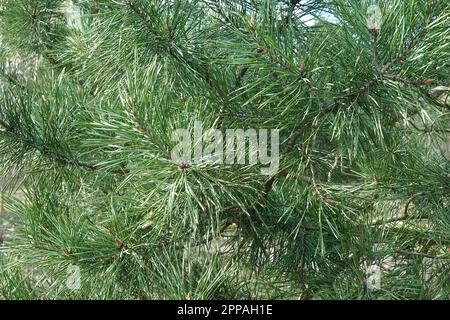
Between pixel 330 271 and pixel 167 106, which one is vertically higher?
pixel 167 106

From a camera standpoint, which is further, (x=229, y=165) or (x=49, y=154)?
(x=49, y=154)

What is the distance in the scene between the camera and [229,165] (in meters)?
0.65

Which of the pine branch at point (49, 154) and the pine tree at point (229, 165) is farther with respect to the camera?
the pine branch at point (49, 154)

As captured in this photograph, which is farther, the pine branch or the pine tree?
the pine branch

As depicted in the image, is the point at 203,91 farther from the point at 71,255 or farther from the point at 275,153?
the point at 71,255

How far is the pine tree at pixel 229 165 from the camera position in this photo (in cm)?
59

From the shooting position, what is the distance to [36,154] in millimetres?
825

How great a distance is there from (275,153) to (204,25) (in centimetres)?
23

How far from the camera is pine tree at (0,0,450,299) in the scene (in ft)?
1.94

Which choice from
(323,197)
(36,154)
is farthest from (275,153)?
(36,154)

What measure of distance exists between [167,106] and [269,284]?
310 millimetres

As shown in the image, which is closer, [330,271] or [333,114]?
[333,114]
